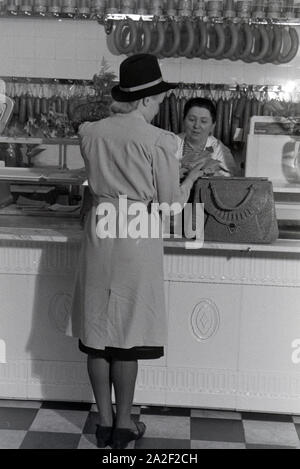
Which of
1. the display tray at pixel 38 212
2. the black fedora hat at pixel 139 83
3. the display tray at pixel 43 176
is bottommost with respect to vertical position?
the display tray at pixel 38 212

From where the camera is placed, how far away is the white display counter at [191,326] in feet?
12.0

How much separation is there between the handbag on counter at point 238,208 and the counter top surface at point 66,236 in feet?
0.13

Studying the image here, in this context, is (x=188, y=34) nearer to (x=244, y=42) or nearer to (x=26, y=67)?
(x=244, y=42)

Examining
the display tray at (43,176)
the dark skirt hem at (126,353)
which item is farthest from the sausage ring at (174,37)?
the dark skirt hem at (126,353)

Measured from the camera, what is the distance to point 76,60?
21.9 feet

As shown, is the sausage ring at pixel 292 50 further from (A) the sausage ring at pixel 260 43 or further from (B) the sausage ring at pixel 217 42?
(B) the sausage ring at pixel 217 42

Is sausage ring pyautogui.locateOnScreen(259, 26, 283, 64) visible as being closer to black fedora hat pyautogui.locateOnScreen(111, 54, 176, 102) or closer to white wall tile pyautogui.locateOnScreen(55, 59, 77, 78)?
white wall tile pyautogui.locateOnScreen(55, 59, 77, 78)

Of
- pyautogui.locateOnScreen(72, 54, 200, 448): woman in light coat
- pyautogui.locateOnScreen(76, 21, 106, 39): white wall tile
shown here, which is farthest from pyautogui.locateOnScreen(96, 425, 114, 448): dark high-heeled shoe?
pyautogui.locateOnScreen(76, 21, 106, 39): white wall tile

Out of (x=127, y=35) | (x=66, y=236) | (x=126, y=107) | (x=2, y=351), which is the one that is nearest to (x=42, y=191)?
(x=66, y=236)

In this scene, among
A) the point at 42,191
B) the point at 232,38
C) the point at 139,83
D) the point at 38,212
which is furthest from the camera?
the point at 232,38

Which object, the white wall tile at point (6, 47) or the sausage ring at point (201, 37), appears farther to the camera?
the white wall tile at point (6, 47)

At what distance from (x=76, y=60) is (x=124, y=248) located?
3.88m

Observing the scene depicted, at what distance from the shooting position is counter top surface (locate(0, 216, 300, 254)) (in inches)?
139

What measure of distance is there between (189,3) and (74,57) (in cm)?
114
